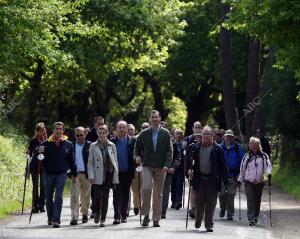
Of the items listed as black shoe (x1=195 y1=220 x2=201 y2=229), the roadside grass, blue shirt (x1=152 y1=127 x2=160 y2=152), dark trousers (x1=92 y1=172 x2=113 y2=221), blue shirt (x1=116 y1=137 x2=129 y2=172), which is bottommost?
black shoe (x1=195 y1=220 x2=201 y2=229)

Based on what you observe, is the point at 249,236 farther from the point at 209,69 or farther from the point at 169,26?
the point at 209,69

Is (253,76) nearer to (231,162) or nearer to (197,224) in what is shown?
(231,162)

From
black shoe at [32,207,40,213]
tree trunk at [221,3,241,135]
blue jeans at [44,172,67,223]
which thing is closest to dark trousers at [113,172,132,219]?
blue jeans at [44,172,67,223]

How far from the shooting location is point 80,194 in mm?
19656

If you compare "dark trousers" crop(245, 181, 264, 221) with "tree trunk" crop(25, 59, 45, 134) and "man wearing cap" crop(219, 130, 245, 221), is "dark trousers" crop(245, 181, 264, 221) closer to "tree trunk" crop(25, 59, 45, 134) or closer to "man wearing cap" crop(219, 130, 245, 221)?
"man wearing cap" crop(219, 130, 245, 221)

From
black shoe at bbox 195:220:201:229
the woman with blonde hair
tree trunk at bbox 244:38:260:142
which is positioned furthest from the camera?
tree trunk at bbox 244:38:260:142

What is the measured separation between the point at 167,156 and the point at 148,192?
0.77 meters

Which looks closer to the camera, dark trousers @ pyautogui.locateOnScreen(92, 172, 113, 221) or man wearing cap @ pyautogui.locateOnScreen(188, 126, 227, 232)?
man wearing cap @ pyautogui.locateOnScreen(188, 126, 227, 232)

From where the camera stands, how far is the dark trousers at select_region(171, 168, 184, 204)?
23703mm

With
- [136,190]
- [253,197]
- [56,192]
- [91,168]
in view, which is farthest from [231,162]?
[56,192]

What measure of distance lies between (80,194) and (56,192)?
128 centimetres

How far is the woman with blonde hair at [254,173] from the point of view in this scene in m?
20.1

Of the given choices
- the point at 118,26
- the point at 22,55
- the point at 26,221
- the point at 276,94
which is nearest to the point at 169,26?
the point at 118,26

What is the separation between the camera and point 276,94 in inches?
1427
